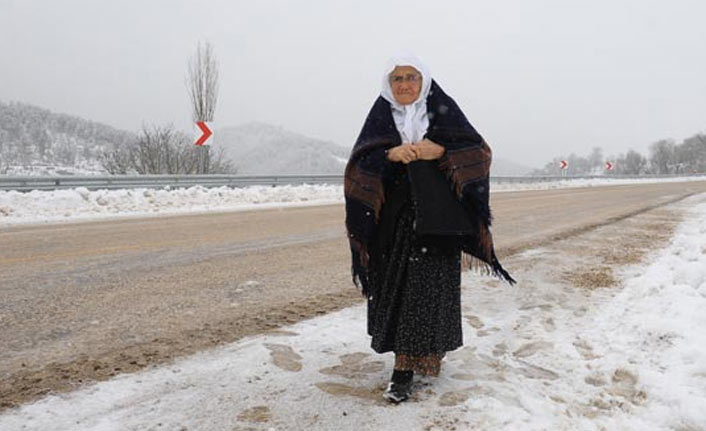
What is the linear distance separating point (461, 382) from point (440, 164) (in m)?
1.29

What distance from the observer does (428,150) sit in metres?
2.85

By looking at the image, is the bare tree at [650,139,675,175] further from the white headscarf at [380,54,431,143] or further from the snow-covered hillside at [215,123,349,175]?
the white headscarf at [380,54,431,143]

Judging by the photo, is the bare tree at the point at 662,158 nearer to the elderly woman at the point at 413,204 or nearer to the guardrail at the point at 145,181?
the guardrail at the point at 145,181

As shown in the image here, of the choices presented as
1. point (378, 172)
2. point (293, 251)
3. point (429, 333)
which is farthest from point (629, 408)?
point (293, 251)

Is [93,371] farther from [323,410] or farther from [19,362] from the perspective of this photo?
[323,410]

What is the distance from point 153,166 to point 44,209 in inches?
519

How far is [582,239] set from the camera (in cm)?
924

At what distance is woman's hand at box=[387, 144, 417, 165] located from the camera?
2.83 m

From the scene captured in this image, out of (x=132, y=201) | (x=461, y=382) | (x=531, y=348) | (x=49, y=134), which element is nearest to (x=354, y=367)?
(x=461, y=382)

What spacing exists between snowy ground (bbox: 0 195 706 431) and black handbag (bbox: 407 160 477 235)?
3.06 ft

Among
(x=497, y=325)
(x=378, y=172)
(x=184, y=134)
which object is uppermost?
(x=184, y=134)

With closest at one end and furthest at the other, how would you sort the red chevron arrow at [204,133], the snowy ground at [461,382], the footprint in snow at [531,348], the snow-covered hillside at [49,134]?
the snowy ground at [461,382] < the footprint in snow at [531,348] < the red chevron arrow at [204,133] < the snow-covered hillside at [49,134]

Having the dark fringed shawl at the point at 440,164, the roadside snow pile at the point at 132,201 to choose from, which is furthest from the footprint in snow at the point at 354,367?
the roadside snow pile at the point at 132,201

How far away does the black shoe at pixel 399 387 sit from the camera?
2.84 meters
